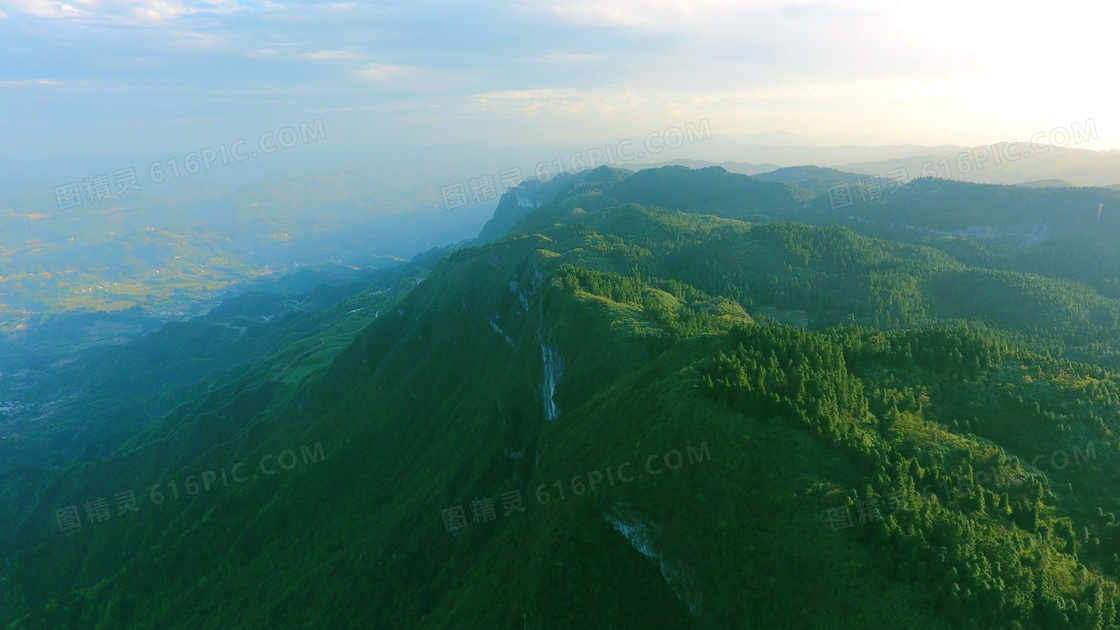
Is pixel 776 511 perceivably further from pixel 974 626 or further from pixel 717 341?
pixel 717 341

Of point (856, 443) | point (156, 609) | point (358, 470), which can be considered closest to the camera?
point (856, 443)

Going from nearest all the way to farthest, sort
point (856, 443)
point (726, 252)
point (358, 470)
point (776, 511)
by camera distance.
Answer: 1. point (776, 511)
2. point (856, 443)
3. point (358, 470)
4. point (726, 252)

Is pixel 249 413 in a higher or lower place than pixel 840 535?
lower

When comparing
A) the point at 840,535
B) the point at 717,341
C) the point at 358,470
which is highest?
the point at 717,341

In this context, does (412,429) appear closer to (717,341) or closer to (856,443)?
(717,341)

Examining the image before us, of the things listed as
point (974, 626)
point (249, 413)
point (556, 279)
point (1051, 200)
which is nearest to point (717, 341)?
point (974, 626)

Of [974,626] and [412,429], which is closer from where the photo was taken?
[974,626]

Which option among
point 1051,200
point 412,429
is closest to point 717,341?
point 412,429
